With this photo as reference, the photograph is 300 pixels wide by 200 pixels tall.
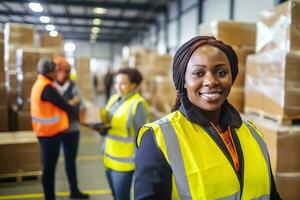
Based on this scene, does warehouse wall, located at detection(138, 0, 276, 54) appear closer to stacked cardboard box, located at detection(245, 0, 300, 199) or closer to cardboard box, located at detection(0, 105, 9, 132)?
stacked cardboard box, located at detection(245, 0, 300, 199)

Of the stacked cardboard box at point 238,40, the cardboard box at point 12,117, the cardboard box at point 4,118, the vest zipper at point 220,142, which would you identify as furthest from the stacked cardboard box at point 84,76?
the vest zipper at point 220,142

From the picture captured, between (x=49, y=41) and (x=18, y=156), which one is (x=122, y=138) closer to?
(x=18, y=156)

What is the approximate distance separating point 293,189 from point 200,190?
250 centimetres

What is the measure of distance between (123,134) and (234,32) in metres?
2.40

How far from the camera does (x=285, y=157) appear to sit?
306cm

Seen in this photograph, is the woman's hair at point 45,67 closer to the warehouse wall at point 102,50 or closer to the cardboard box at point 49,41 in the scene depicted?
the cardboard box at point 49,41

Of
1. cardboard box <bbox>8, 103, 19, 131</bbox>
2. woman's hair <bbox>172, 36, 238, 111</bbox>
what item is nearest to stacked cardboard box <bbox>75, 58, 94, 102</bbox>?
cardboard box <bbox>8, 103, 19, 131</bbox>

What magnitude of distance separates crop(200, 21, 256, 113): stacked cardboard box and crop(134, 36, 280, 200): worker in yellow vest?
3061mm

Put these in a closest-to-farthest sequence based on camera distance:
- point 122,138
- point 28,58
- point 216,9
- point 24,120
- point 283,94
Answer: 1. point 122,138
2. point 283,94
3. point 28,58
4. point 24,120
5. point 216,9

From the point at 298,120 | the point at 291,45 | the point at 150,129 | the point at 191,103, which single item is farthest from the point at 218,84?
the point at 298,120

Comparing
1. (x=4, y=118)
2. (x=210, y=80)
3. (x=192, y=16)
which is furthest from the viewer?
(x=192, y=16)

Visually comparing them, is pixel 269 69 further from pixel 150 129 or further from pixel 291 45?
pixel 150 129

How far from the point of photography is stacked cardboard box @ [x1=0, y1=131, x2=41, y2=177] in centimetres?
475

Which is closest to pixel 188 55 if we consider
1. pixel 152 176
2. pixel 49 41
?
pixel 152 176
